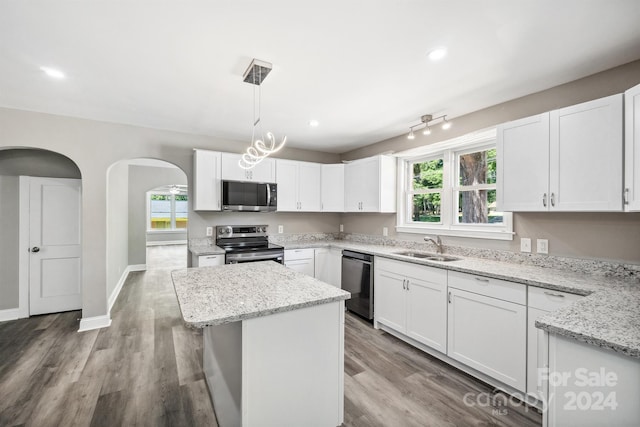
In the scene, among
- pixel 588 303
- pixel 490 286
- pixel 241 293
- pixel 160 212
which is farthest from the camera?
pixel 160 212

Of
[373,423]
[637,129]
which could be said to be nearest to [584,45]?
[637,129]

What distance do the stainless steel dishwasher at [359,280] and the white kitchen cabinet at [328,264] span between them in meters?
0.18

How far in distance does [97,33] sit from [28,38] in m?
0.48

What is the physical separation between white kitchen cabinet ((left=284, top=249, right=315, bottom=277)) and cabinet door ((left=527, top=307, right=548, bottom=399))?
2.64 meters

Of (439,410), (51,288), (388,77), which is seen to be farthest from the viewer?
(51,288)

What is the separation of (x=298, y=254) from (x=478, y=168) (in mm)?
2534

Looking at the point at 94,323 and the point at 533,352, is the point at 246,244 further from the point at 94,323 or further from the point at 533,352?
the point at 533,352

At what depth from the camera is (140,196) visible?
6.96 m

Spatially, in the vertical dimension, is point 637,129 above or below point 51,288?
above

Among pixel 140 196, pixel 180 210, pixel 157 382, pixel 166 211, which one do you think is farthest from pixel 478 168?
pixel 166 211

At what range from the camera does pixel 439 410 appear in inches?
77.5

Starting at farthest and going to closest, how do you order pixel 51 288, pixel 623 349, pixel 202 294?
1. pixel 51 288
2. pixel 202 294
3. pixel 623 349

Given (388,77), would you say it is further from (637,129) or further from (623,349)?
(623,349)

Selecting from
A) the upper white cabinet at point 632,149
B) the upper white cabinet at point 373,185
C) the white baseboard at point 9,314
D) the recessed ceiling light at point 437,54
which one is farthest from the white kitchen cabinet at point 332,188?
the white baseboard at point 9,314
